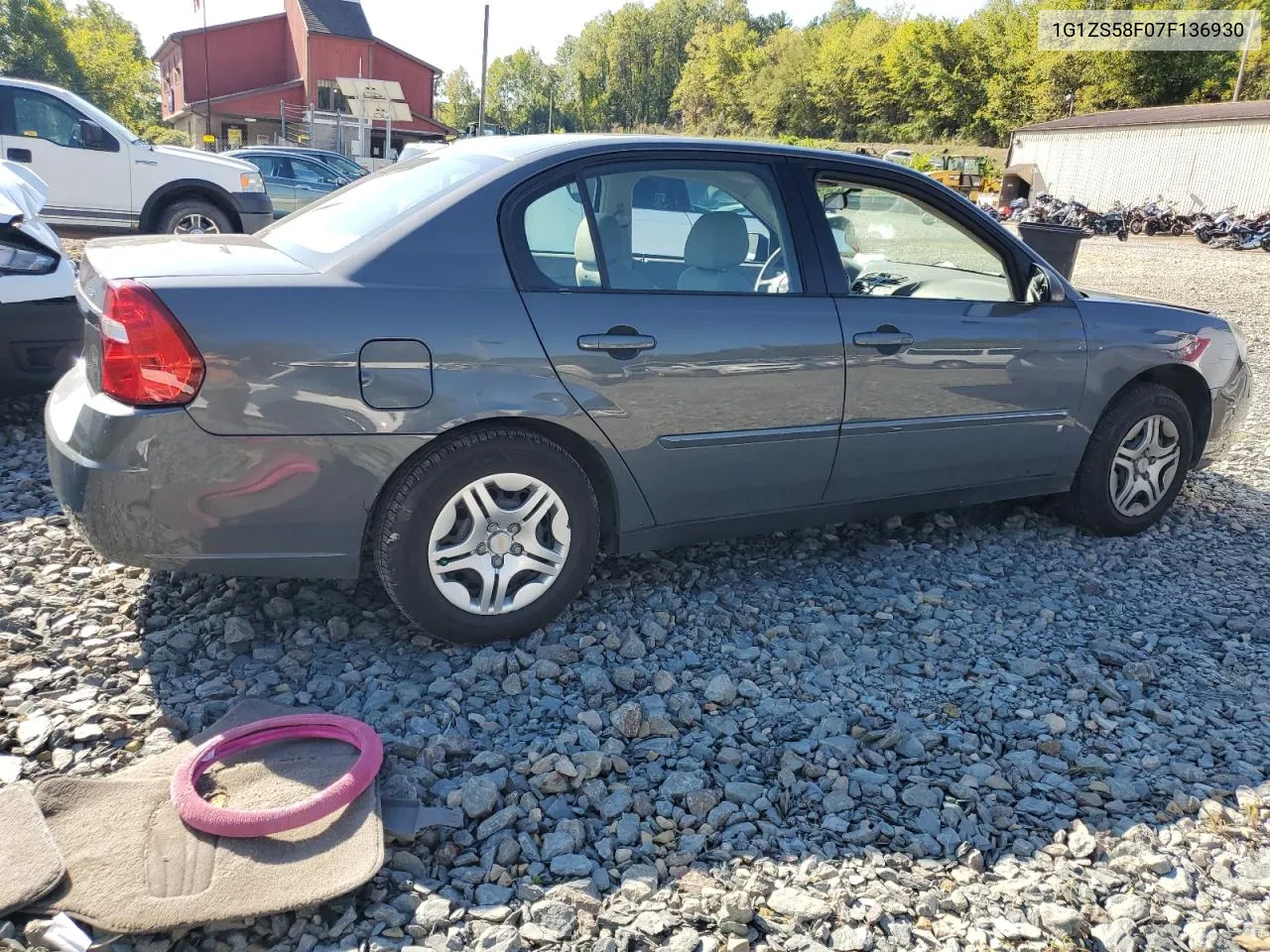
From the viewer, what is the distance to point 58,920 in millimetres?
2109

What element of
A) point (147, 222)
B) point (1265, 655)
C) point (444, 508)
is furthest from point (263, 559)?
point (147, 222)

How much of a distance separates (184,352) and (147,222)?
952 cm

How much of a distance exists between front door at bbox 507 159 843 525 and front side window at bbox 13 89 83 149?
9.53 meters

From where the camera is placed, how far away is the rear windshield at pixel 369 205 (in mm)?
3275

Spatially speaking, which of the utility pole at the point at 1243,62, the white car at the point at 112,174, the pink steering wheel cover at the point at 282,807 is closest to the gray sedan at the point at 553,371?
the pink steering wheel cover at the point at 282,807

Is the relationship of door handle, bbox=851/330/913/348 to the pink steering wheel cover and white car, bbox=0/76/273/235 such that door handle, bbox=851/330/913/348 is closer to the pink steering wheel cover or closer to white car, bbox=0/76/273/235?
the pink steering wheel cover

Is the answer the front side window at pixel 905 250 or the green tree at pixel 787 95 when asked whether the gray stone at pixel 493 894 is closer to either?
the front side window at pixel 905 250

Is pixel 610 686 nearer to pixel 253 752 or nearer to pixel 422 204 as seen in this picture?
pixel 253 752

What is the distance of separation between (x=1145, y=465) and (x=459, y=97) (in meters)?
138

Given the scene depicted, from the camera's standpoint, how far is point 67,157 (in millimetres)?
10633

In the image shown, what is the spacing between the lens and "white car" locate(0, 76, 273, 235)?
10500 millimetres

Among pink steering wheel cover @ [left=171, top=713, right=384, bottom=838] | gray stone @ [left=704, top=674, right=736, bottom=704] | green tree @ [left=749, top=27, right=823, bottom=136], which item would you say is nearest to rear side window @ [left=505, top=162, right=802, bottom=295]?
gray stone @ [left=704, top=674, right=736, bottom=704]

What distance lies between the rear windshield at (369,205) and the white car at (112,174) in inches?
303

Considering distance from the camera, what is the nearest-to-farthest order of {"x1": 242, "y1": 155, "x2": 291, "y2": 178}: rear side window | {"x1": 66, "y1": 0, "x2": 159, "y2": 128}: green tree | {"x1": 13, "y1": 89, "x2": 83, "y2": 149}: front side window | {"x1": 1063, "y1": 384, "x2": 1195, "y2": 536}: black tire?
{"x1": 1063, "y1": 384, "x2": 1195, "y2": 536}: black tire < {"x1": 13, "y1": 89, "x2": 83, "y2": 149}: front side window < {"x1": 242, "y1": 155, "x2": 291, "y2": 178}: rear side window < {"x1": 66, "y1": 0, "x2": 159, "y2": 128}: green tree
